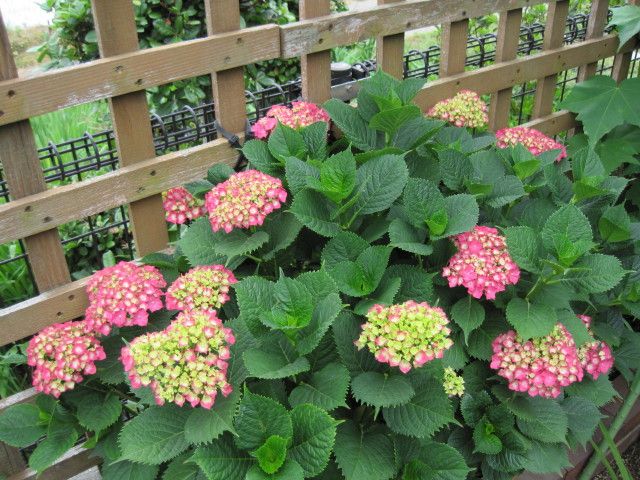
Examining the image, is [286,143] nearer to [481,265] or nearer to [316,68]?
[316,68]

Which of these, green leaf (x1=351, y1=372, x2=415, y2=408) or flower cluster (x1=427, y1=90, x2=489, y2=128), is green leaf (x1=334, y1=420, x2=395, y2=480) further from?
flower cluster (x1=427, y1=90, x2=489, y2=128)

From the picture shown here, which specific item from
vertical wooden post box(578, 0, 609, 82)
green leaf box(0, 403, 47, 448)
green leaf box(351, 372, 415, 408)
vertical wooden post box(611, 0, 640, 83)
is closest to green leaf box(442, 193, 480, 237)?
green leaf box(351, 372, 415, 408)

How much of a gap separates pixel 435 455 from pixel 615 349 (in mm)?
839

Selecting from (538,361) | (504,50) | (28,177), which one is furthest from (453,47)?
(28,177)

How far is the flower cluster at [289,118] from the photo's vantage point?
196 cm

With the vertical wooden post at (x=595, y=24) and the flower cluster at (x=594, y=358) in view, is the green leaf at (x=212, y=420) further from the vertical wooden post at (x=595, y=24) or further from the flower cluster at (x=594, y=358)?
the vertical wooden post at (x=595, y=24)

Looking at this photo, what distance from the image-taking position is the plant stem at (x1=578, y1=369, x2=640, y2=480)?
6.62 ft

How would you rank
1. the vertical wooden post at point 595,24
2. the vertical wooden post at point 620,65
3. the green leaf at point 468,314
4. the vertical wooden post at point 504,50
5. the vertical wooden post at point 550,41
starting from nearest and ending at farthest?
the green leaf at point 468,314 < the vertical wooden post at point 504,50 < the vertical wooden post at point 550,41 < the vertical wooden post at point 595,24 < the vertical wooden post at point 620,65

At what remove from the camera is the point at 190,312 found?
4.99 ft

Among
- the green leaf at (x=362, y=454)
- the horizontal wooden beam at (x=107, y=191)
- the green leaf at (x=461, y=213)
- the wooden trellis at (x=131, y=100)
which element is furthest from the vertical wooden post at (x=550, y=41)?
the green leaf at (x=362, y=454)

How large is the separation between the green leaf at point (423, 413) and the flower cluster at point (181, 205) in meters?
0.76

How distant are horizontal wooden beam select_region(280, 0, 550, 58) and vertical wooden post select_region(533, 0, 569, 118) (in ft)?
1.39

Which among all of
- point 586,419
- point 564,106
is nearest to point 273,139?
point 586,419

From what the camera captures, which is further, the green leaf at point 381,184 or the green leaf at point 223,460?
the green leaf at point 381,184
